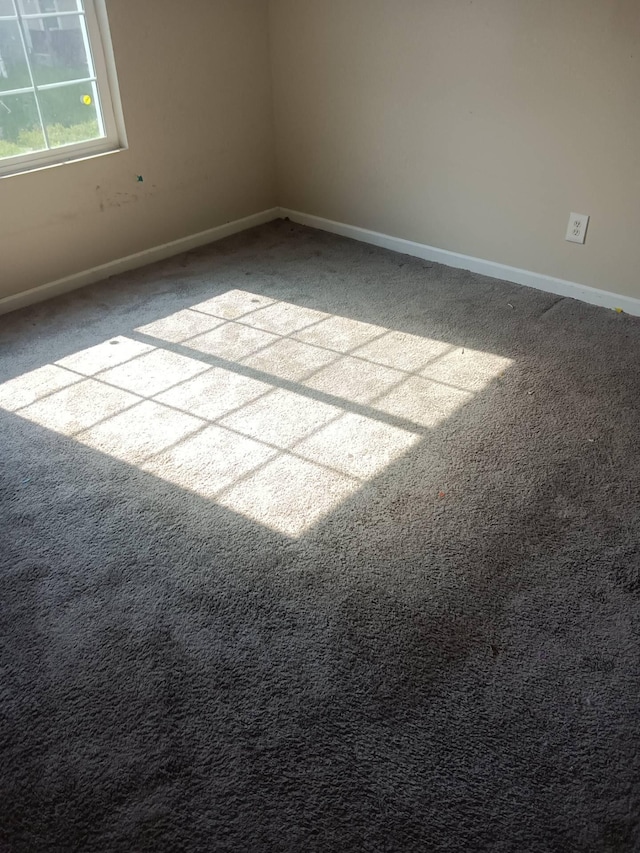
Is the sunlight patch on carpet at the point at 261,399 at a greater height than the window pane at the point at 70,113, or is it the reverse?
the window pane at the point at 70,113

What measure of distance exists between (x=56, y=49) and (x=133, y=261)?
95cm

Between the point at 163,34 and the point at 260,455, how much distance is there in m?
2.20

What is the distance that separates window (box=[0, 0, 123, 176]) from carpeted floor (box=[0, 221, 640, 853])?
30.8 inches

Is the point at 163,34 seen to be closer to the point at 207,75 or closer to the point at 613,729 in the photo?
the point at 207,75

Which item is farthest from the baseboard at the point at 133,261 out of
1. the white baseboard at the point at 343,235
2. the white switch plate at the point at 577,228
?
the white switch plate at the point at 577,228

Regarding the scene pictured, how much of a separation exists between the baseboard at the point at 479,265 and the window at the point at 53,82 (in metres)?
1.22

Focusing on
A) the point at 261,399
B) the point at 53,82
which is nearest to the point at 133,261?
the point at 53,82

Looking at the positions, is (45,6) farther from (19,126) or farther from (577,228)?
(577,228)

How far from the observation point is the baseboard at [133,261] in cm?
329

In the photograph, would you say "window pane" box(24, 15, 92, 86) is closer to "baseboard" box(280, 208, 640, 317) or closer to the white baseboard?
the white baseboard

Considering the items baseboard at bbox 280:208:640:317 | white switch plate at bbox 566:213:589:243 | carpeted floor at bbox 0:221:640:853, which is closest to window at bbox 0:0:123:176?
carpeted floor at bbox 0:221:640:853

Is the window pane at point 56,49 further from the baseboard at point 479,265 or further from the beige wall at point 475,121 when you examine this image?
the baseboard at point 479,265

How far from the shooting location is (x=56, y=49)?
3.10 m

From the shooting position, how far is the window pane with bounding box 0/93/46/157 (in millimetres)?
3018
